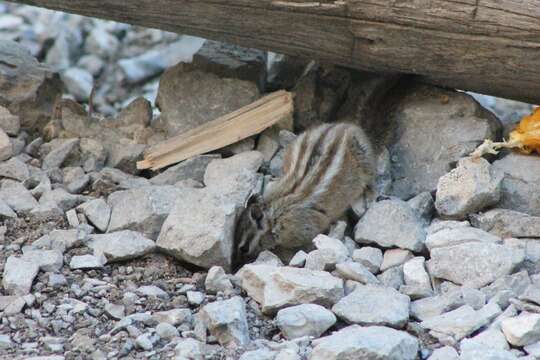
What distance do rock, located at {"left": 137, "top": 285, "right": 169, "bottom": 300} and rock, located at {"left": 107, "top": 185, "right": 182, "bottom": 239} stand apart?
45 centimetres

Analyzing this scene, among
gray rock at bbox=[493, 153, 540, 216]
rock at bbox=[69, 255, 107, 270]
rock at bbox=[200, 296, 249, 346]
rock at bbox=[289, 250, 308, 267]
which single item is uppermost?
gray rock at bbox=[493, 153, 540, 216]

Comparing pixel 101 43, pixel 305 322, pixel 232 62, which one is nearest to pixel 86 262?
pixel 305 322

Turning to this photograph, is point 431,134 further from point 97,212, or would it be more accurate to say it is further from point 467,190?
point 97,212

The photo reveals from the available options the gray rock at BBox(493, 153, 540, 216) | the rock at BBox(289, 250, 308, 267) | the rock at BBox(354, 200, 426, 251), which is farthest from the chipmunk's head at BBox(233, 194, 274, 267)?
the gray rock at BBox(493, 153, 540, 216)

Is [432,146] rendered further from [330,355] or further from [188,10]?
[330,355]

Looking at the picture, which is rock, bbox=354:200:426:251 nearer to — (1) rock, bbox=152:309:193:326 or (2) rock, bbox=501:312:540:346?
(2) rock, bbox=501:312:540:346

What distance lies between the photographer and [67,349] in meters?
3.53

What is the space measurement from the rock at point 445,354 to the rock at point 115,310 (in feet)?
3.51

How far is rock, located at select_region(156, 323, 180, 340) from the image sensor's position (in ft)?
11.9

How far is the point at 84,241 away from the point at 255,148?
3.38ft

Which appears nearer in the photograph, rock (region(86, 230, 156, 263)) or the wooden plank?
rock (region(86, 230, 156, 263))

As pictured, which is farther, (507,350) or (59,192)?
(59,192)

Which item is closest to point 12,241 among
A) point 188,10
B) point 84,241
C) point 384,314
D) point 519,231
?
point 84,241

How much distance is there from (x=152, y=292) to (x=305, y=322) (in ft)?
2.12
